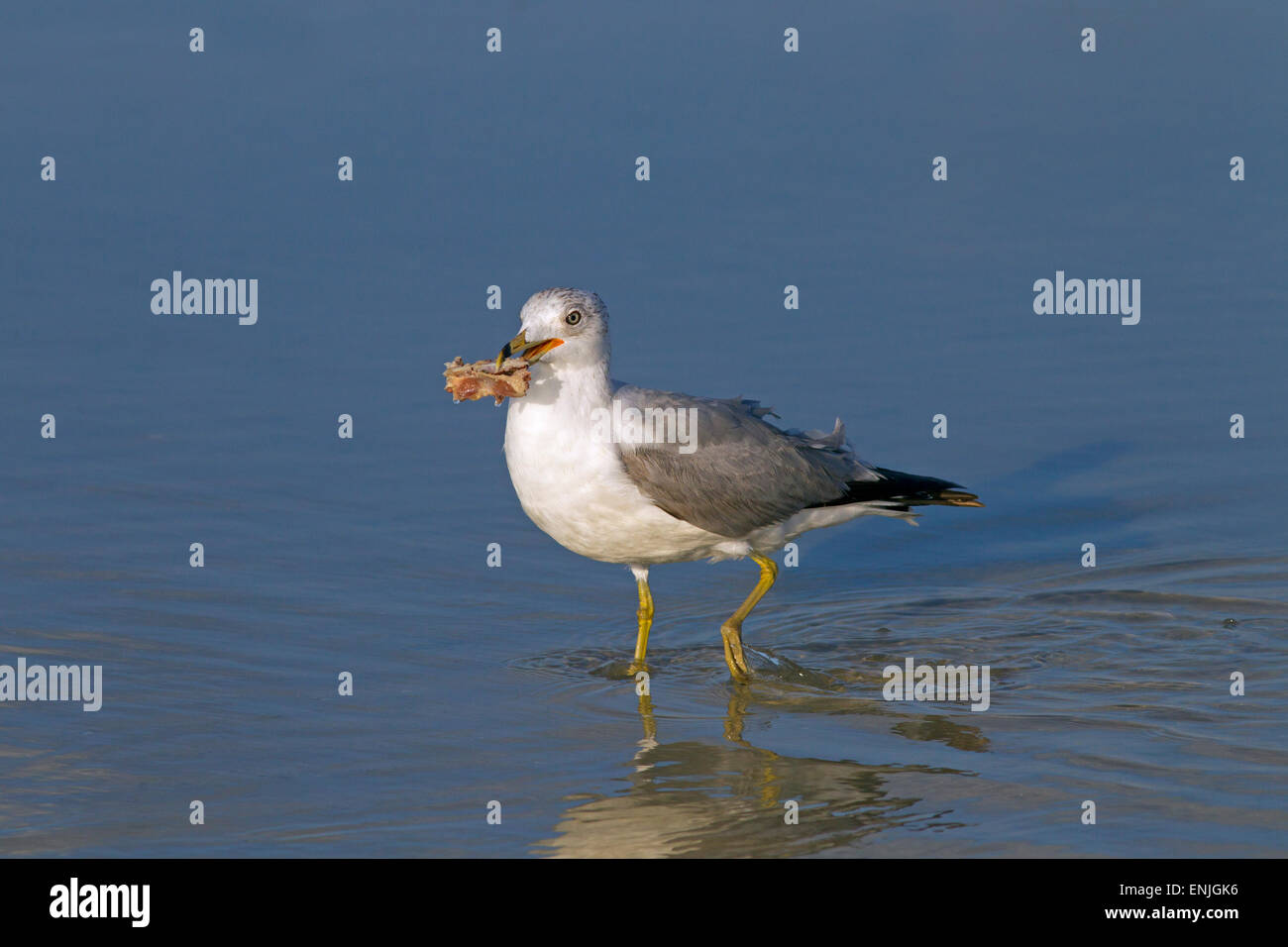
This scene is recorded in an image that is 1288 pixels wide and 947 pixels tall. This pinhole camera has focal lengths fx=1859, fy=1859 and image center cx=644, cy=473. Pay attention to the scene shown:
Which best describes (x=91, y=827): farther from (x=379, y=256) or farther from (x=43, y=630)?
(x=379, y=256)

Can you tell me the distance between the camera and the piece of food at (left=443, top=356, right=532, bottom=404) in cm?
848

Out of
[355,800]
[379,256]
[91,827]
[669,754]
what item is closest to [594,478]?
[669,754]

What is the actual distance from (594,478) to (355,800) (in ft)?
6.64

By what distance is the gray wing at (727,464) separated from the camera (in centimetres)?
879

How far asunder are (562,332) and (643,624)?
1.59m

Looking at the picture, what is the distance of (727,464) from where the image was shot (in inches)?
358

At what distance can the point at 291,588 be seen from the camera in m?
9.83

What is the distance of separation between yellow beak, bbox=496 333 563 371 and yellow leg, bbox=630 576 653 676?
1.44 meters
